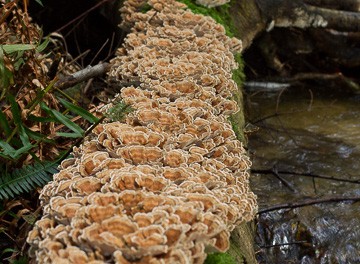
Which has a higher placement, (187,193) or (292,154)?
(187,193)

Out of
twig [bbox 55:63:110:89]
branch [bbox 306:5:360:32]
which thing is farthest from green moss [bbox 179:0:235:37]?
branch [bbox 306:5:360:32]

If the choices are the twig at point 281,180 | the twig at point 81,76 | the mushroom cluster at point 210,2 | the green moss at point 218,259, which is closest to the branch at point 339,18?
the mushroom cluster at point 210,2

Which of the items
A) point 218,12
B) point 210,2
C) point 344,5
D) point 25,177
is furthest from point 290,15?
point 25,177

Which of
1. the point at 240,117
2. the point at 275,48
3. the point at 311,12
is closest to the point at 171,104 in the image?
the point at 240,117

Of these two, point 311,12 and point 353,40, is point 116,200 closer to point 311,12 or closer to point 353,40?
point 311,12

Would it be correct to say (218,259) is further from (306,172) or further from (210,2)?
(306,172)

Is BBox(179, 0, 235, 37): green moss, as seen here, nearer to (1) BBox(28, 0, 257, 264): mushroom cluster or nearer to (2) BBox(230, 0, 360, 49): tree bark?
(2) BBox(230, 0, 360, 49): tree bark
